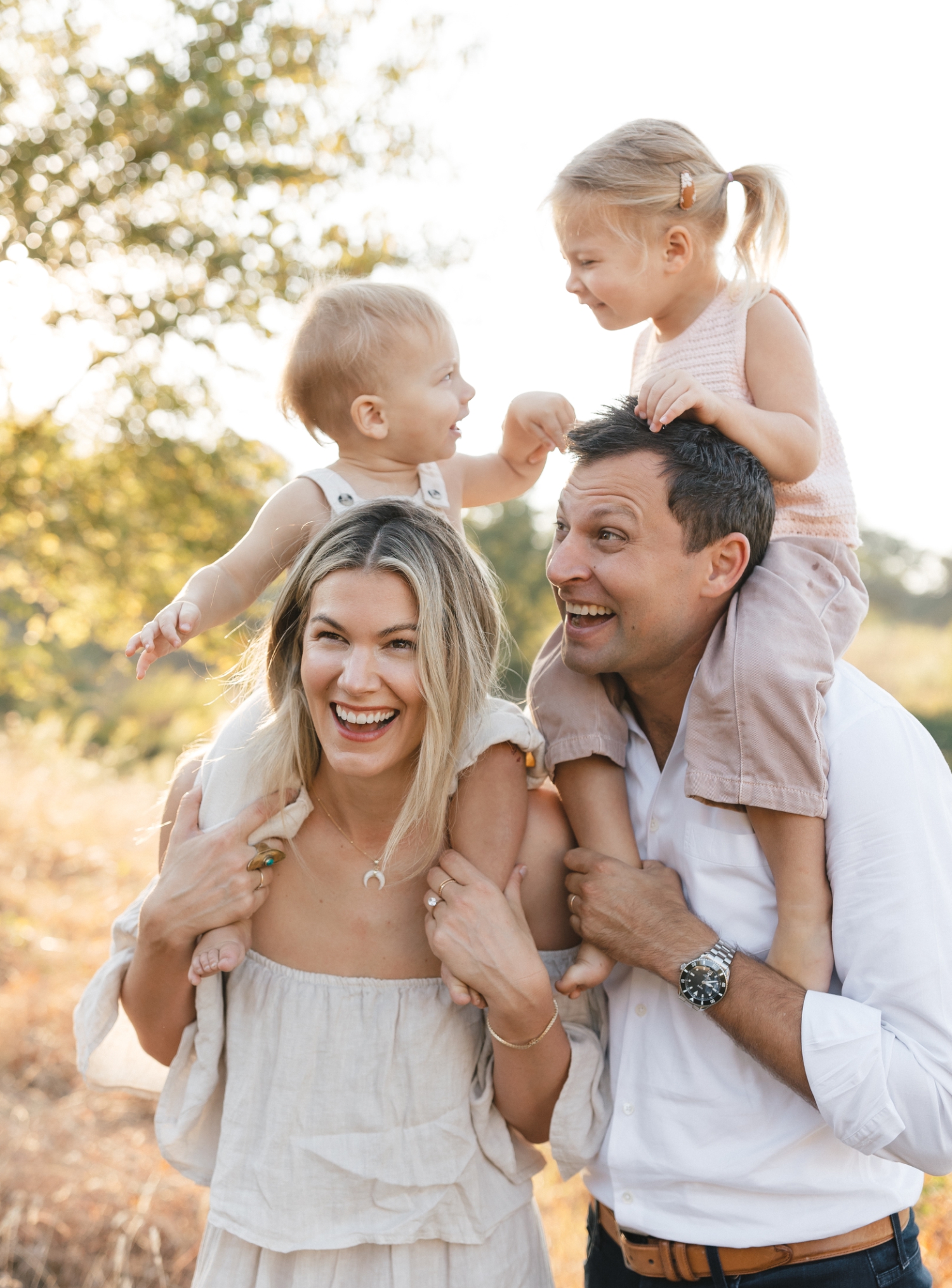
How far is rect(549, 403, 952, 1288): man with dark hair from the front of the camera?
1.91 metres

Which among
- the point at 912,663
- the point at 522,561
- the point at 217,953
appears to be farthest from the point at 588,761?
the point at 522,561

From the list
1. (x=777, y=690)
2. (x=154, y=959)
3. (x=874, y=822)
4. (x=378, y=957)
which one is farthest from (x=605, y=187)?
(x=154, y=959)

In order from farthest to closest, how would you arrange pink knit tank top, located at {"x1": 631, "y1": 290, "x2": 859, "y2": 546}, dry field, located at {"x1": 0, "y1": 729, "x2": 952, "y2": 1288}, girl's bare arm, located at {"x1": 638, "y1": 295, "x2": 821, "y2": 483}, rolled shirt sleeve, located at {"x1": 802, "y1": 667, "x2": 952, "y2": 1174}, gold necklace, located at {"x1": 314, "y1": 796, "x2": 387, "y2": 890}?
dry field, located at {"x1": 0, "y1": 729, "x2": 952, "y2": 1288} → pink knit tank top, located at {"x1": 631, "y1": 290, "x2": 859, "y2": 546} → gold necklace, located at {"x1": 314, "y1": 796, "x2": 387, "y2": 890} → girl's bare arm, located at {"x1": 638, "y1": 295, "x2": 821, "y2": 483} → rolled shirt sleeve, located at {"x1": 802, "y1": 667, "x2": 952, "y2": 1174}

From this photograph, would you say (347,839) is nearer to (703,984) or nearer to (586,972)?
(586,972)

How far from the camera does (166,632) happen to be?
7.38 feet

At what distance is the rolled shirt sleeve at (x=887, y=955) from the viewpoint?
1.87 meters

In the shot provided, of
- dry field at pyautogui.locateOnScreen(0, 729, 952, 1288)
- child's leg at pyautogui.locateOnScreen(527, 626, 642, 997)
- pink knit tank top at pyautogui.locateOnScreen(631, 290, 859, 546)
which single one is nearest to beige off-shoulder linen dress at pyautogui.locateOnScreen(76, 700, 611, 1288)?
child's leg at pyautogui.locateOnScreen(527, 626, 642, 997)

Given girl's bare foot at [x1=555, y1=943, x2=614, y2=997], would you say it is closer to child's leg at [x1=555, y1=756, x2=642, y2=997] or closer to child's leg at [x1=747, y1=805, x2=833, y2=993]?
child's leg at [x1=555, y1=756, x2=642, y2=997]

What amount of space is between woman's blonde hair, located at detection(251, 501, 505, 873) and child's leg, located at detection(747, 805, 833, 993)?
70 cm

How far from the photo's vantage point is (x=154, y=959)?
225cm

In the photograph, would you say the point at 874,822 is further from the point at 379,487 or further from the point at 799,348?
the point at 379,487

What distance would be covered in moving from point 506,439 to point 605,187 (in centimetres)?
70

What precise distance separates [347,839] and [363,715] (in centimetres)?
40

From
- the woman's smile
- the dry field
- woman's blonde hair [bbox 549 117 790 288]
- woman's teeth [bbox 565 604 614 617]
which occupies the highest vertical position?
woman's blonde hair [bbox 549 117 790 288]
